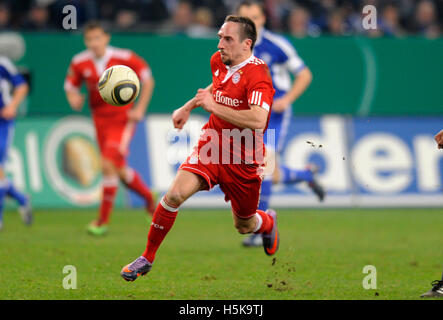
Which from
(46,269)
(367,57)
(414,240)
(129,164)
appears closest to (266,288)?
(46,269)

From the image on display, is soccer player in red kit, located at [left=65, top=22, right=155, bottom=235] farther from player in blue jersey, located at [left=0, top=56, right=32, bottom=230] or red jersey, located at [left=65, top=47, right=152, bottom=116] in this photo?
player in blue jersey, located at [left=0, top=56, right=32, bottom=230]

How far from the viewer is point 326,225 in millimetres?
11938

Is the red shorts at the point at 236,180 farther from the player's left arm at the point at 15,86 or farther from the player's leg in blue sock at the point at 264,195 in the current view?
the player's left arm at the point at 15,86

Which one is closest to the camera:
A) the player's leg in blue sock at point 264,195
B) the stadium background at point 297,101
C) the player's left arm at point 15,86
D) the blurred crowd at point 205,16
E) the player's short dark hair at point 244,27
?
the player's short dark hair at point 244,27

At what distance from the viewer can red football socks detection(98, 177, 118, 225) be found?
1080 centimetres

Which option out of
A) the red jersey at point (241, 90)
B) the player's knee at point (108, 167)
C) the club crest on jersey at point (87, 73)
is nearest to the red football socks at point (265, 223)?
the red jersey at point (241, 90)

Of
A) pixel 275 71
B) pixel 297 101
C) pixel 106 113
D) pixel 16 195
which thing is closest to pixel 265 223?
pixel 275 71

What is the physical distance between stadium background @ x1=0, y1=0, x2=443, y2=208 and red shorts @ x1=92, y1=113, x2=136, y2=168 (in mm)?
2457

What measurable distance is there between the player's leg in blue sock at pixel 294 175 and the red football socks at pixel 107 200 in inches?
89.0

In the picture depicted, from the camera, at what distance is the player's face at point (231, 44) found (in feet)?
22.8

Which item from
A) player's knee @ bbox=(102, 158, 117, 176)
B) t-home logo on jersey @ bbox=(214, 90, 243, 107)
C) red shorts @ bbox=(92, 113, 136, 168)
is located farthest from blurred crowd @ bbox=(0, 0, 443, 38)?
t-home logo on jersey @ bbox=(214, 90, 243, 107)

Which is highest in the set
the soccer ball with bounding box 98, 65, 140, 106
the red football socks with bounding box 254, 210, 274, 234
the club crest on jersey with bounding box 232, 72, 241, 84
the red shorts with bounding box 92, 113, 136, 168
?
the red shorts with bounding box 92, 113, 136, 168

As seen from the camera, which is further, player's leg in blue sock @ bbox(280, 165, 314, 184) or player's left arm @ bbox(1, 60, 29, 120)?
player's left arm @ bbox(1, 60, 29, 120)
